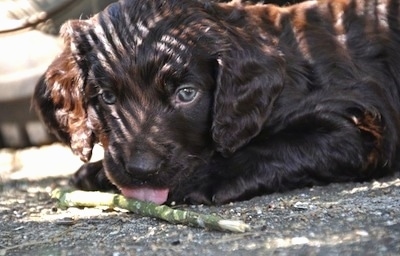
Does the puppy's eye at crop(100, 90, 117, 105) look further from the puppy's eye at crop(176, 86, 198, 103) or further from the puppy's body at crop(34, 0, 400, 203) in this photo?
the puppy's eye at crop(176, 86, 198, 103)

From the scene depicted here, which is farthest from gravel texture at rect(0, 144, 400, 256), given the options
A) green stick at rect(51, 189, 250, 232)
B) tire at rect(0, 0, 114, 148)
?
tire at rect(0, 0, 114, 148)

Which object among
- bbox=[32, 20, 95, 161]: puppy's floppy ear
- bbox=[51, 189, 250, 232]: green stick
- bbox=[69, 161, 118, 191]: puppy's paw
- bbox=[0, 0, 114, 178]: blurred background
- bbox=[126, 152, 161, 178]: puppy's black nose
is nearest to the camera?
bbox=[51, 189, 250, 232]: green stick

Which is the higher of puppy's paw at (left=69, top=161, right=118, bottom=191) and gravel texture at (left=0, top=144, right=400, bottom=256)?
gravel texture at (left=0, top=144, right=400, bottom=256)

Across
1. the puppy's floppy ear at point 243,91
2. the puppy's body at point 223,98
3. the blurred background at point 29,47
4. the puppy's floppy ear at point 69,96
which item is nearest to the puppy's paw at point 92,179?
the puppy's body at point 223,98

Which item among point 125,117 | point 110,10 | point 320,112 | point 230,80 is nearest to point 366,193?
point 320,112

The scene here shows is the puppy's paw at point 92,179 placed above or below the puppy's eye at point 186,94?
below

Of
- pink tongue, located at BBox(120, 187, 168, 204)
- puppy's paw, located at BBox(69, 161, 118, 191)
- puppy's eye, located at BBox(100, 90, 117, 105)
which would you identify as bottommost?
puppy's paw, located at BBox(69, 161, 118, 191)

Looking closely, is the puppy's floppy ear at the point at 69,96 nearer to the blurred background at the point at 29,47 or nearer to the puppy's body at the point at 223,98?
the puppy's body at the point at 223,98

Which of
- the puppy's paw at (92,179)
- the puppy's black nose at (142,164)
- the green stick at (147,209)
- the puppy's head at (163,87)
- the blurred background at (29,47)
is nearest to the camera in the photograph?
the green stick at (147,209)
